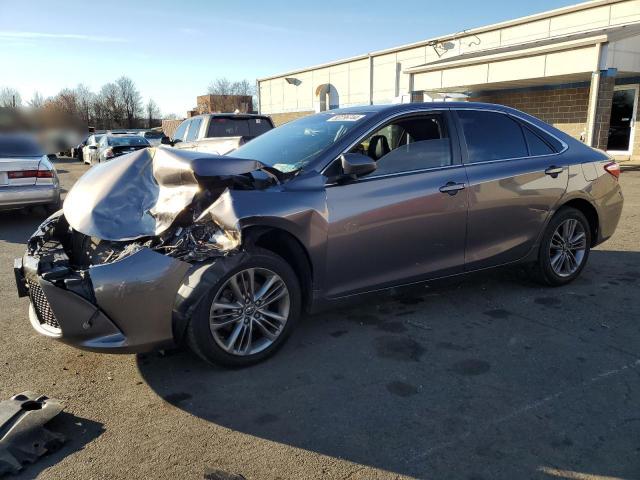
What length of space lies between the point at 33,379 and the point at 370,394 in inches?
88.9

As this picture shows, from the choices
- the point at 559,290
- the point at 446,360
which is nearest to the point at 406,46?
the point at 559,290

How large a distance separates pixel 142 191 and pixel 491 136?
3.07 metres

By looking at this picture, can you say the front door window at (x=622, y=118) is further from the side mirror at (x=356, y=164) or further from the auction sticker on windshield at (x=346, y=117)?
the side mirror at (x=356, y=164)

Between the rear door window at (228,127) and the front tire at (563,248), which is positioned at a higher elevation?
the rear door window at (228,127)

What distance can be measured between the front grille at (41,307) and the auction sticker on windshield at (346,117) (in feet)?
8.59

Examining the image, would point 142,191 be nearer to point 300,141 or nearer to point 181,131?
point 300,141

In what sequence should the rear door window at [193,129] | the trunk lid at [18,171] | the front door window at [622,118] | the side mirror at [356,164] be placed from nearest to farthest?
the side mirror at [356,164]
the trunk lid at [18,171]
the rear door window at [193,129]
the front door window at [622,118]

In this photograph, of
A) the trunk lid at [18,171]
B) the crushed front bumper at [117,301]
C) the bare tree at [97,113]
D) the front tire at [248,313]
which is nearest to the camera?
the crushed front bumper at [117,301]

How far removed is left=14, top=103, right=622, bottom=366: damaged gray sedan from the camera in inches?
127

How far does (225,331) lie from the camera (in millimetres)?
3578

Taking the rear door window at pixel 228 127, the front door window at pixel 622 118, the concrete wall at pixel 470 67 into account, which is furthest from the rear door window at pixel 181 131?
the front door window at pixel 622 118

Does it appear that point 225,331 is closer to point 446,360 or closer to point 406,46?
point 446,360

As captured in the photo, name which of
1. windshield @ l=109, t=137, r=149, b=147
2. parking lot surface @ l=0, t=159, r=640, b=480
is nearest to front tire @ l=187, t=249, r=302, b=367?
parking lot surface @ l=0, t=159, r=640, b=480

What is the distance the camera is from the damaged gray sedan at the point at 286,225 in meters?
3.23
